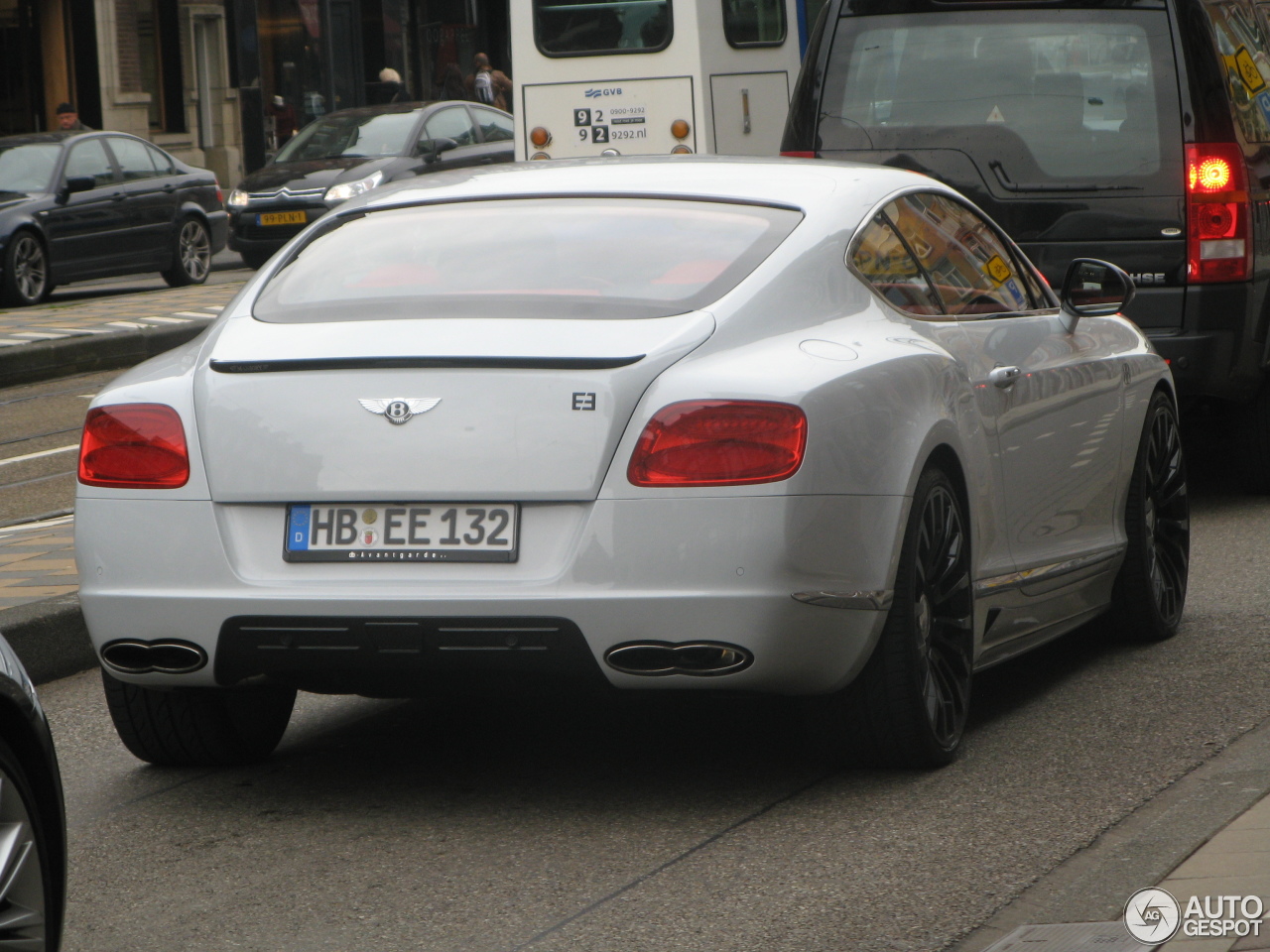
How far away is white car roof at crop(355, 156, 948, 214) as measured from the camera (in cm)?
539

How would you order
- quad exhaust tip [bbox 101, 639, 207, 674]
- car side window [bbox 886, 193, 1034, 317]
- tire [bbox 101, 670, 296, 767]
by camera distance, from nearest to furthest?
quad exhaust tip [bbox 101, 639, 207, 674]
tire [bbox 101, 670, 296, 767]
car side window [bbox 886, 193, 1034, 317]

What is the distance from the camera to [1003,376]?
18.5 ft

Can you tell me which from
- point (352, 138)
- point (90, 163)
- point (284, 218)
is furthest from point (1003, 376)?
point (352, 138)

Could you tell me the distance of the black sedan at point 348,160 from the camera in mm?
22844

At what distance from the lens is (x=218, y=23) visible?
38312mm

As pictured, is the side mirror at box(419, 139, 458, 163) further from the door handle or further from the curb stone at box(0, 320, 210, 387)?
the door handle

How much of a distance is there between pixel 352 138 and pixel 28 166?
4.40 m

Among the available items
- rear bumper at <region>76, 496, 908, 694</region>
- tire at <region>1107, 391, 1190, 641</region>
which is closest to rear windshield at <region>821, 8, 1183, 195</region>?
tire at <region>1107, 391, 1190, 641</region>

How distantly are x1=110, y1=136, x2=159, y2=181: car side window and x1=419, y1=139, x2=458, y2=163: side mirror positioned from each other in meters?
2.90

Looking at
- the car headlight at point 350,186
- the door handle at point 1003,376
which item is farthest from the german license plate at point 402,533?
the car headlight at point 350,186

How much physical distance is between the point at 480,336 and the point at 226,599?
75cm

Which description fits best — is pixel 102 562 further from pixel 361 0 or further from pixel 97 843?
pixel 361 0

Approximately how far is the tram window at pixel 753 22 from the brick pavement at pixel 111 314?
4.83 meters

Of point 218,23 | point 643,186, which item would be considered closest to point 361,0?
point 218,23
